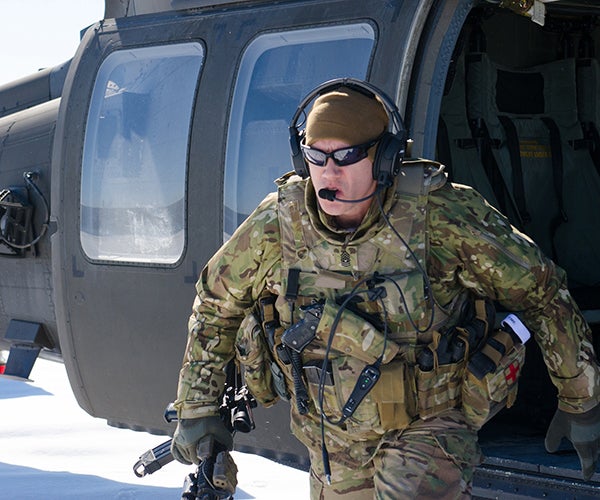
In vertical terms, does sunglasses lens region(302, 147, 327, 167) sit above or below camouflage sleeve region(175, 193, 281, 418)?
above

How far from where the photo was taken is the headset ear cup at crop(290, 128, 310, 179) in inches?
122

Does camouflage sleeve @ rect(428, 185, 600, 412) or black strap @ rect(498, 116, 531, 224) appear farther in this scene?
black strap @ rect(498, 116, 531, 224)

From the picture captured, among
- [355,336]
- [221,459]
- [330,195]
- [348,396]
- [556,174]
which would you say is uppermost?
[330,195]

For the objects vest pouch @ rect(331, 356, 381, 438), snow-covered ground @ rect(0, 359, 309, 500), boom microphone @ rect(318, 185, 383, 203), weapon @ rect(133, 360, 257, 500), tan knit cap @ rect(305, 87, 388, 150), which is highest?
tan knit cap @ rect(305, 87, 388, 150)

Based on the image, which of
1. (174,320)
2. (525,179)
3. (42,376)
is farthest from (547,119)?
(42,376)

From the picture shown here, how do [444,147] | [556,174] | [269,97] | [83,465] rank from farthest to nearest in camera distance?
[83,465]
[556,174]
[444,147]
[269,97]

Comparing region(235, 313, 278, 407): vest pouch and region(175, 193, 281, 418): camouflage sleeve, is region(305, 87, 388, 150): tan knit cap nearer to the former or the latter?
region(175, 193, 281, 418): camouflage sleeve

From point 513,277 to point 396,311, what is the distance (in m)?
0.33

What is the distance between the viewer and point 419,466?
9.36 feet

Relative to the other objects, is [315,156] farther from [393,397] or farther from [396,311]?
[393,397]

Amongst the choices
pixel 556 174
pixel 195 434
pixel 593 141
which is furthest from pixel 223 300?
pixel 593 141

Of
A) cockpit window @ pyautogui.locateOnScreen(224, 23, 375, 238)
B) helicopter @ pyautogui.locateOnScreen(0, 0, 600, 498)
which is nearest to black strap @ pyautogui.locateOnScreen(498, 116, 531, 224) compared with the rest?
helicopter @ pyautogui.locateOnScreen(0, 0, 600, 498)

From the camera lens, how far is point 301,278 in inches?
120

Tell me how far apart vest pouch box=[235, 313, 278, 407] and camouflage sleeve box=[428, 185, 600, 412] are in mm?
551
